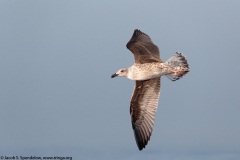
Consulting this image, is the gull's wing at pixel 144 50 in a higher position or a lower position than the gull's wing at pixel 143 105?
higher

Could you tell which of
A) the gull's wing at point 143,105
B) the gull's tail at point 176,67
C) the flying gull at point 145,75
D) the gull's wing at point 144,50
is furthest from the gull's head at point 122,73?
the gull's tail at point 176,67

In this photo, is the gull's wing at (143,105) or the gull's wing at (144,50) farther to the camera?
the gull's wing at (143,105)

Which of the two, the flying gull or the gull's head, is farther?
the gull's head

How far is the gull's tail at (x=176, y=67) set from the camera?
52.6 ft

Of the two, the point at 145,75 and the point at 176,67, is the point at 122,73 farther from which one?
the point at 176,67

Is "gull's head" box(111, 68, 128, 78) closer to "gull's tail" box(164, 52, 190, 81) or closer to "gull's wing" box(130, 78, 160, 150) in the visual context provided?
"gull's wing" box(130, 78, 160, 150)

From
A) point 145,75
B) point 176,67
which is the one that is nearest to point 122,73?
point 145,75

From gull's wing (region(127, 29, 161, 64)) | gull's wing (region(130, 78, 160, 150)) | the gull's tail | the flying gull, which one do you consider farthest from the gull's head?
the gull's tail

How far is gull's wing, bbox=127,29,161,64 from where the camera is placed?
16453 mm

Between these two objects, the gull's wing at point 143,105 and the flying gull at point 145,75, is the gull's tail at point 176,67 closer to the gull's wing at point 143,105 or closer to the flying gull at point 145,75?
the flying gull at point 145,75

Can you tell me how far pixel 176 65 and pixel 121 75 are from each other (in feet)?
8.15

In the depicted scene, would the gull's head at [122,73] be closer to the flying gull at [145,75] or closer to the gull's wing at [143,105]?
the flying gull at [145,75]

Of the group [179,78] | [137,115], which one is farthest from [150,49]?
[137,115]

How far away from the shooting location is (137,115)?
17.4 m
